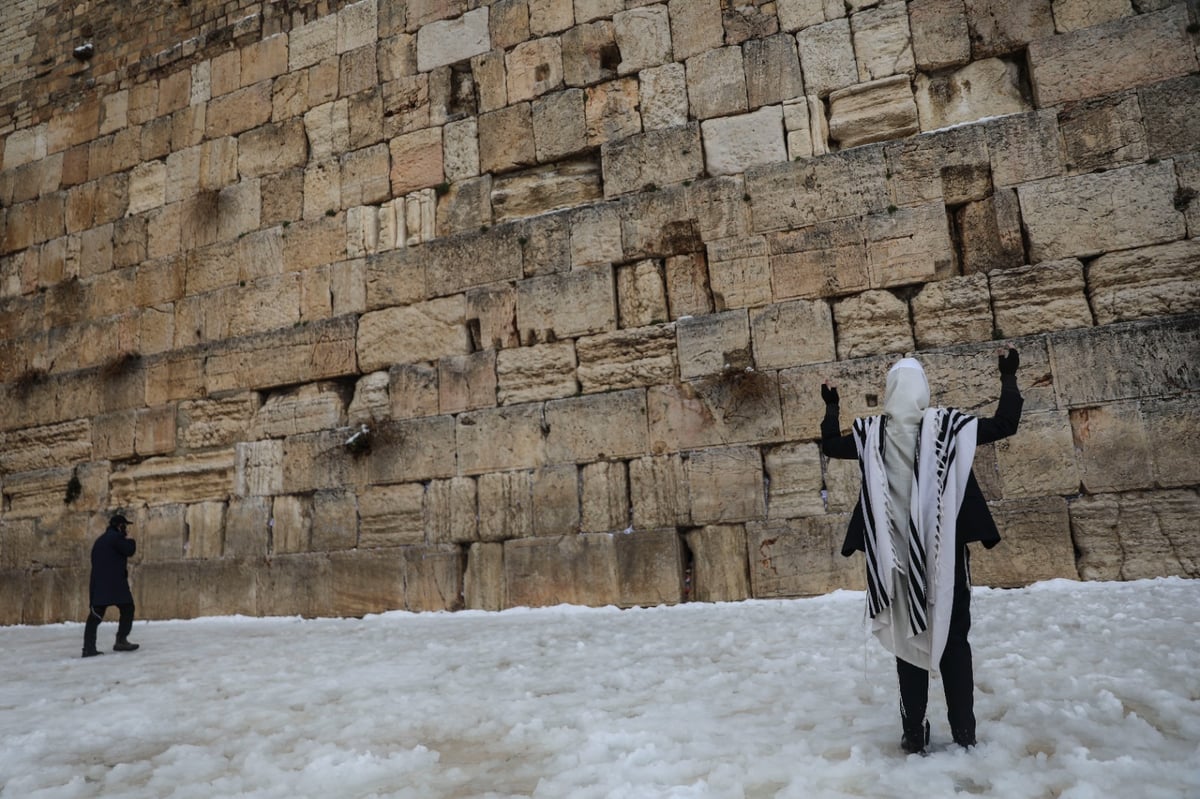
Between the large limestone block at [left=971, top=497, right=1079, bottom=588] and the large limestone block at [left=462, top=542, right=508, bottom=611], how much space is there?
12.0ft

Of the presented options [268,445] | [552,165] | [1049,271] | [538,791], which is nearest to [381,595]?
[268,445]

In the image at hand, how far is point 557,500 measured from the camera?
22.2ft

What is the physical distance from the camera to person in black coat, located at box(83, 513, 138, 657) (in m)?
5.98

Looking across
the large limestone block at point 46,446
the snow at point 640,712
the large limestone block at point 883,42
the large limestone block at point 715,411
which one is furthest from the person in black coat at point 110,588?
the large limestone block at point 883,42

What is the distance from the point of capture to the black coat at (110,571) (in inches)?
238

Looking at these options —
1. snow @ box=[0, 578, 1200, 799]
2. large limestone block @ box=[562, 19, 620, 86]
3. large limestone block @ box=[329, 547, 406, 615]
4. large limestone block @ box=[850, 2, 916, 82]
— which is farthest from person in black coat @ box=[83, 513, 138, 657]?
large limestone block @ box=[850, 2, 916, 82]

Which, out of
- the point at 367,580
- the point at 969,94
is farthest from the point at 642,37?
the point at 367,580

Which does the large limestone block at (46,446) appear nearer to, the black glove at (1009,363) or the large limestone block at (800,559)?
the large limestone block at (800,559)

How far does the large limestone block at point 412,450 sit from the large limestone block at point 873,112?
4.20m

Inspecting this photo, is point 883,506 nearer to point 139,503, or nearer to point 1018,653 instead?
point 1018,653

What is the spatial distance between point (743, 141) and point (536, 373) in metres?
2.68

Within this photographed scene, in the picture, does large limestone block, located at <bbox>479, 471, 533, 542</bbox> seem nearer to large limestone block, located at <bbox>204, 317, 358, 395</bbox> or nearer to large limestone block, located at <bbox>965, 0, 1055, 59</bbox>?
large limestone block, located at <bbox>204, 317, 358, 395</bbox>

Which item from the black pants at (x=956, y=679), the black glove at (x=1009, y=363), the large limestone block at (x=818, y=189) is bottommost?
the black pants at (x=956, y=679)

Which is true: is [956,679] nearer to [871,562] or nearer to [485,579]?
[871,562]
